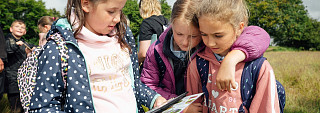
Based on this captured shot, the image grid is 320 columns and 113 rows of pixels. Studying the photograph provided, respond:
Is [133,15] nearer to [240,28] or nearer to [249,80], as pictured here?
[240,28]

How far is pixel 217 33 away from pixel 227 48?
15 centimetres

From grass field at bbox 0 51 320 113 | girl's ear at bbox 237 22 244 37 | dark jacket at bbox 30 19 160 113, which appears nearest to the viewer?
dark jacket at bbox 30 19 160 113

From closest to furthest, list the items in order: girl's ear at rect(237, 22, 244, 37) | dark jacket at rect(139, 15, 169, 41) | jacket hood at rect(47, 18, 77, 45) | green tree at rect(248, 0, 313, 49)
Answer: jacket hood at rect(47, 18, 77, 45) → girl's ear at rect(237, 22, 244, 37) → dark jacket at rect(139, 15, 169, 41) → green tree at rect(248, 0, 313, 49)

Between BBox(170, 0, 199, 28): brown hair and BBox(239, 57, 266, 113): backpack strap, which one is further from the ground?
BBox(170, 0, 199, 28): brown hair

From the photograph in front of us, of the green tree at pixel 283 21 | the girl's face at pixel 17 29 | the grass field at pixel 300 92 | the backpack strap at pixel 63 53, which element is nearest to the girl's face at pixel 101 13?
the backpack strap at pixel 63 53

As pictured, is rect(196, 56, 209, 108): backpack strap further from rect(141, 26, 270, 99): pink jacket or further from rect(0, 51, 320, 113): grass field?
rect(0, 51, 320, 113): grass field

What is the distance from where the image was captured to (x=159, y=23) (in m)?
3.09

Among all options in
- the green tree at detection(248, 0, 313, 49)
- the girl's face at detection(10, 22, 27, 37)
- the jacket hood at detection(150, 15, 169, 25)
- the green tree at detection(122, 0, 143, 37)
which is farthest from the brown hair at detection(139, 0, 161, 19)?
the green tree at detection(248, 0, 313, 49)

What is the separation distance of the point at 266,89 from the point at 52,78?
1.23 m

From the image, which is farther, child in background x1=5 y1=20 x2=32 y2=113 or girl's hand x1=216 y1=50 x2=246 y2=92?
child in background x1=5 y1=20 x2=32 y2=113

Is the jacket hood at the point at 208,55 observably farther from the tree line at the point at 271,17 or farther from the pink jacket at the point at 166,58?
the tree line at the point at 271,17

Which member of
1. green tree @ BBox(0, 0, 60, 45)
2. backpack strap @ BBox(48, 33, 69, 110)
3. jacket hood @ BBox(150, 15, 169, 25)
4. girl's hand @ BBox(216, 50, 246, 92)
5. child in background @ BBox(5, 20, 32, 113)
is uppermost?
green tree @ BBox(0, 0, 60, 45)

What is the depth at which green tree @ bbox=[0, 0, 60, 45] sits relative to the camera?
3152cm

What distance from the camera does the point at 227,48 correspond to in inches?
65.5
